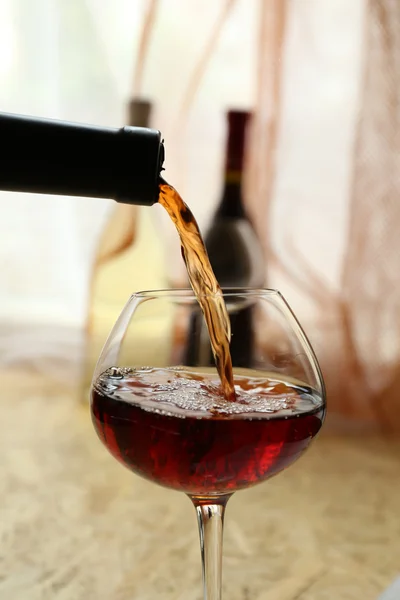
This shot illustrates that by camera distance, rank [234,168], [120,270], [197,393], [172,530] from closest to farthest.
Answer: [197,393] < [172,530] < [234,168] < [120,270]

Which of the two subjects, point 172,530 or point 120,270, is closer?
point 172,530

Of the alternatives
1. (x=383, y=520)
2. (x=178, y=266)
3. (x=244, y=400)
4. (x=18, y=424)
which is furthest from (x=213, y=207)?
(x=244, y=400)

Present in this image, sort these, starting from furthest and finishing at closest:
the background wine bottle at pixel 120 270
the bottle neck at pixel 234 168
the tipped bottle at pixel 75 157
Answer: the background wine bottle at pixel 120 270
the bottle neck at pixel 234 168
the tipped bottle at pixel 75 157

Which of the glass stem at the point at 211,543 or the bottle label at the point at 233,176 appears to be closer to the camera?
the glass stem at the point at 211,543

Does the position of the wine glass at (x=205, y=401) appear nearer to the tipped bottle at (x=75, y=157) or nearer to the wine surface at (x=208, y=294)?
the wine surface at (x=208, y=294)

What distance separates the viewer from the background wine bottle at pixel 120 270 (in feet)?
4.67

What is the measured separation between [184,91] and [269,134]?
0.19 metres

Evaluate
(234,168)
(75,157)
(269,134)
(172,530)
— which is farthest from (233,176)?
(75,157)

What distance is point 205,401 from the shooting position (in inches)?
24.9

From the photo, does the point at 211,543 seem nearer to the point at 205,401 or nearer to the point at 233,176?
the point at 205,401

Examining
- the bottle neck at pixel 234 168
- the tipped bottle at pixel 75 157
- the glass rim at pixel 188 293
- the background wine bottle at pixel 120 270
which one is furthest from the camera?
the background wine bottle at pixel 120 270

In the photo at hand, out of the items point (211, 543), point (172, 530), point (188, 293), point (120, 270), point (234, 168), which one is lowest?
point (172, 530)

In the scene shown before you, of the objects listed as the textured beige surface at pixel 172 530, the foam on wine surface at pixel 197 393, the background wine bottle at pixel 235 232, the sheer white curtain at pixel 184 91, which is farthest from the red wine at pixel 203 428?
the sheer white curtain at pixel 184 91

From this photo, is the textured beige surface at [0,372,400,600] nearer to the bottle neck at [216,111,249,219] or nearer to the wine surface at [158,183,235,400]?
the wine surface at [158,183,235,400]
